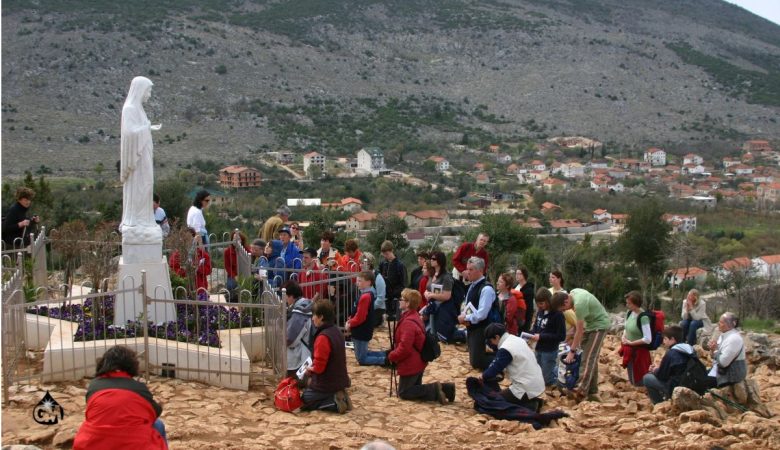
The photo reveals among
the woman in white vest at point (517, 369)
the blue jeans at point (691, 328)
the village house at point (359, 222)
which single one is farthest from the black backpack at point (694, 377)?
the village house at point (359, 222)

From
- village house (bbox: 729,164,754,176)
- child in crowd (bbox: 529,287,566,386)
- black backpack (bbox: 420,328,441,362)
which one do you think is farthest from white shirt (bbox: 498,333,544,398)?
village house (bbox: 729,164,754,176)

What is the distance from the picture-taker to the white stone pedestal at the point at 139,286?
755 cm

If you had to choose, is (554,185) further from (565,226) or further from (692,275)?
(692,275)

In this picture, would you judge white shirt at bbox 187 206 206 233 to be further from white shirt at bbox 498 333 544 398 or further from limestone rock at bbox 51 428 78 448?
white shirt at bbox 498 333 544 398

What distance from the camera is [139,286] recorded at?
7.62 metres

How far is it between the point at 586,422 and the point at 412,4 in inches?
4452

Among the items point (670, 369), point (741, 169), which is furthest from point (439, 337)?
point (741, 169)

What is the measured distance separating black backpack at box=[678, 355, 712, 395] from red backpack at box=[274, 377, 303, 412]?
358 centimetres

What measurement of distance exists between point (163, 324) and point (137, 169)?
61.6 inches

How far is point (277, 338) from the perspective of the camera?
708 cm

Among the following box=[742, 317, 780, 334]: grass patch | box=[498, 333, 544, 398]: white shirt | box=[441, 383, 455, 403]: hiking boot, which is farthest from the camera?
box=[742, 317, 780, 334]: grass patch

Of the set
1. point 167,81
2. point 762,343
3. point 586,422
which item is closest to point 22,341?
point 586,422

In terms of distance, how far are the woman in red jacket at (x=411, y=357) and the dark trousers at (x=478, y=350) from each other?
1.17 meters

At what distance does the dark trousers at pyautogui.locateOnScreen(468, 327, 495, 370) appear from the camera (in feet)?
27.0
